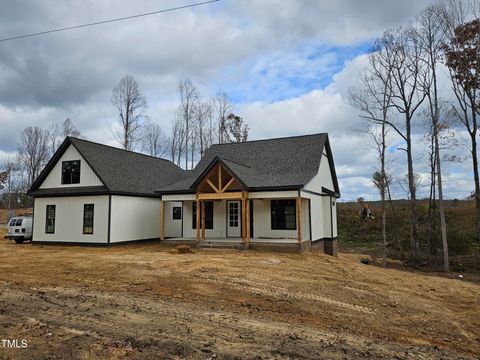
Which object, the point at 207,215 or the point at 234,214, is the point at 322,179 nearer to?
the point at 234,214

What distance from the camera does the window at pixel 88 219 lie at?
19.1m

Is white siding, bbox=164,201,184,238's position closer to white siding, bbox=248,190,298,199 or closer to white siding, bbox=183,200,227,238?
white siding, bbox=183,200,227,238

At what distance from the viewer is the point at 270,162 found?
20484 millimetres

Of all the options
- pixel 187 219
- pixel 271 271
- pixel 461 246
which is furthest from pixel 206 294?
pixel 461 246

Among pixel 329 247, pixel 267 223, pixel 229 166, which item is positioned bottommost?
pixel 329 247

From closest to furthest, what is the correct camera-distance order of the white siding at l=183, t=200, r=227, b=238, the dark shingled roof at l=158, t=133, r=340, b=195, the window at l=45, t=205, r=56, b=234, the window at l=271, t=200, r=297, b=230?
the dark shingled roof at l=158, t=133, r=340, b=195 < the window at l=271, t=200, r=297, b=230 < the white siding at l=183, t=200, r=227, b=238 < the window at l=45, t=205, r=56, b=234

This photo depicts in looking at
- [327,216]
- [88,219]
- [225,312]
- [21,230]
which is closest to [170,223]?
[88,219]

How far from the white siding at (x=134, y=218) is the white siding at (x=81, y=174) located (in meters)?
1.74

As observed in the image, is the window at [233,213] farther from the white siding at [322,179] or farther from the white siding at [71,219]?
the white siding at [71,219]

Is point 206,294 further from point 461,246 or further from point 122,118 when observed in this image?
point 122,118

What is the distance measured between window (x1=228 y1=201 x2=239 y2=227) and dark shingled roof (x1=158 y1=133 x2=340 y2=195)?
2.02 meters

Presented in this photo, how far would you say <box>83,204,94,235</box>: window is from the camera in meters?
19.1

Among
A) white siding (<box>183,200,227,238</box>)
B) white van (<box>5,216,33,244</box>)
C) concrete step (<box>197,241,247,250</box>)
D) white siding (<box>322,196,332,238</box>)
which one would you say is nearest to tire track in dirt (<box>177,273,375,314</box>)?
concrete step (<box>197,241,247,250</box>)

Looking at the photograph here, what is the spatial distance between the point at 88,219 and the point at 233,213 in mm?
7838
